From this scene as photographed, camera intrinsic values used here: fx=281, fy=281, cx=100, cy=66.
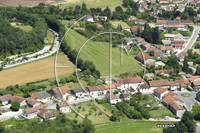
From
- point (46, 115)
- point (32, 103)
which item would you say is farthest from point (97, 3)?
point (46, 115)

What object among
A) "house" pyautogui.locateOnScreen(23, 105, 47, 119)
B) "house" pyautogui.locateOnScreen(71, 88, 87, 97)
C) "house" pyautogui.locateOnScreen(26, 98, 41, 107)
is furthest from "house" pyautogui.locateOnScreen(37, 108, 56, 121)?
"house" pyautogui.locateOnScreen(71, 88, 87, 97)

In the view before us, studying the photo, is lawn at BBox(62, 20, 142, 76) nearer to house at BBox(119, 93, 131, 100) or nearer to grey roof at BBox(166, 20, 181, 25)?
house at BBox(119, 93, 131, 100)

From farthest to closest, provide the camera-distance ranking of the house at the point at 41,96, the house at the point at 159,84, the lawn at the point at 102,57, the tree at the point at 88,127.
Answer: the lawn at the point at 102,57
the house at the point at 159,84
the house at the point at 41,96
the tree at the point at 88,127

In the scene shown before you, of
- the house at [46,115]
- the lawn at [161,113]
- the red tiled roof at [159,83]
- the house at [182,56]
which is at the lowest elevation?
the lawn at [161,113]

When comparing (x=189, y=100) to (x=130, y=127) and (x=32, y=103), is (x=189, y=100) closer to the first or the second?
(x=130, y=127)

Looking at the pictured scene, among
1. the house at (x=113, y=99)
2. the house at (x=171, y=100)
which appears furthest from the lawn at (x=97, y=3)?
the house at (x=171, y=100)

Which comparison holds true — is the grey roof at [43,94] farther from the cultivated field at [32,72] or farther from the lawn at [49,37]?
the lawn at [49,37]
